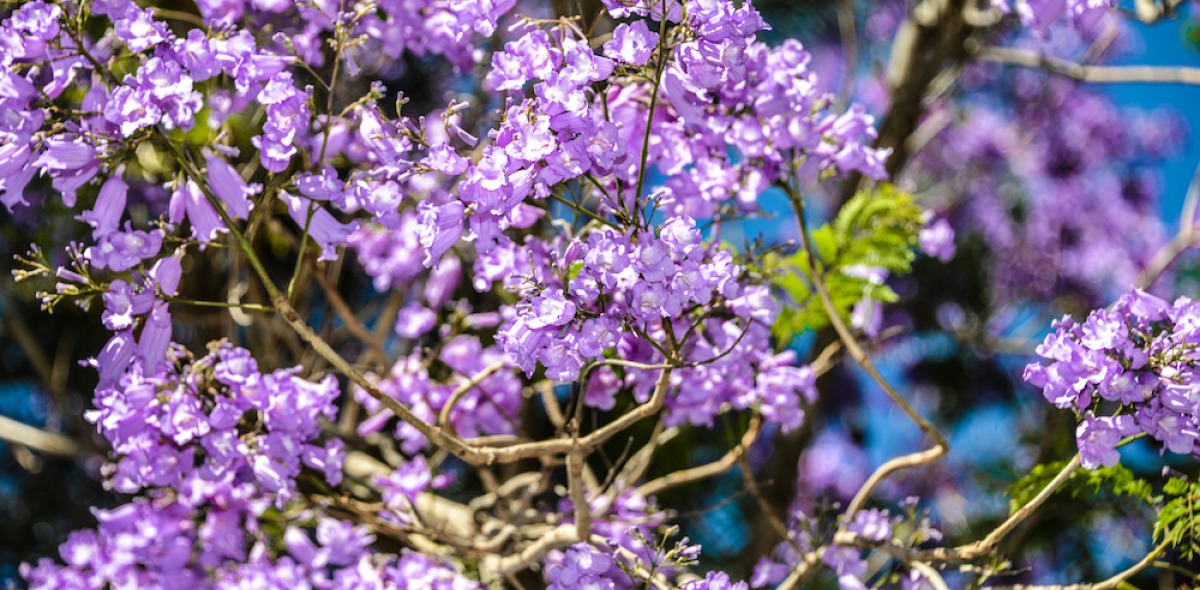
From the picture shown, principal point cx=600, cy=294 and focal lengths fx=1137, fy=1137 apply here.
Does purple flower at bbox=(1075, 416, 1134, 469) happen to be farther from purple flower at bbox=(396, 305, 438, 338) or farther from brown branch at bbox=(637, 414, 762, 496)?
purple flower at bbox=(396, 305, 438, 338)

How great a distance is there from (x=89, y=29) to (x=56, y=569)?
1.45 meters

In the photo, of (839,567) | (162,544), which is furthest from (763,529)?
(162,544)

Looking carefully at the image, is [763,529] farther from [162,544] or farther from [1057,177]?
[1057,177]

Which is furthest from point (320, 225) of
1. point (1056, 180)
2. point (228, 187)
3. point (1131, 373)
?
point (1056, 180)

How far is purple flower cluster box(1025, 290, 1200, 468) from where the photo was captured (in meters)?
1.73

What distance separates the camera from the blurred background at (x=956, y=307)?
3.75 metres

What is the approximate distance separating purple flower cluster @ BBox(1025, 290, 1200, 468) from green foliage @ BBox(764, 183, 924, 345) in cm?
62

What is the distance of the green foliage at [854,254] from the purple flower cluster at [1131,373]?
62 centimetres

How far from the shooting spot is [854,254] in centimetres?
248

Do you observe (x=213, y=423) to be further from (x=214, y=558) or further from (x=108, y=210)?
(x=214, y=558)

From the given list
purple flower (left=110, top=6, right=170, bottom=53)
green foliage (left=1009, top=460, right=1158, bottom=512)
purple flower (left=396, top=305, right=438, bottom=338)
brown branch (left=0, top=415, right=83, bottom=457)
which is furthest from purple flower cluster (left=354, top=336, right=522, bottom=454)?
brown branch (left=0, top=415, right=83, bottom=457)

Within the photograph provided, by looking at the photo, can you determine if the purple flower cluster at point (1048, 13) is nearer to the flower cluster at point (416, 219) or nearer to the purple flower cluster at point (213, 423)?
the flower cluster at point (416, 219)

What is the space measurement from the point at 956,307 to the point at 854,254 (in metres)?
2.94

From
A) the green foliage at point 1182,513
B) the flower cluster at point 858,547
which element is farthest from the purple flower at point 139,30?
the green foliage at point 1182,513
